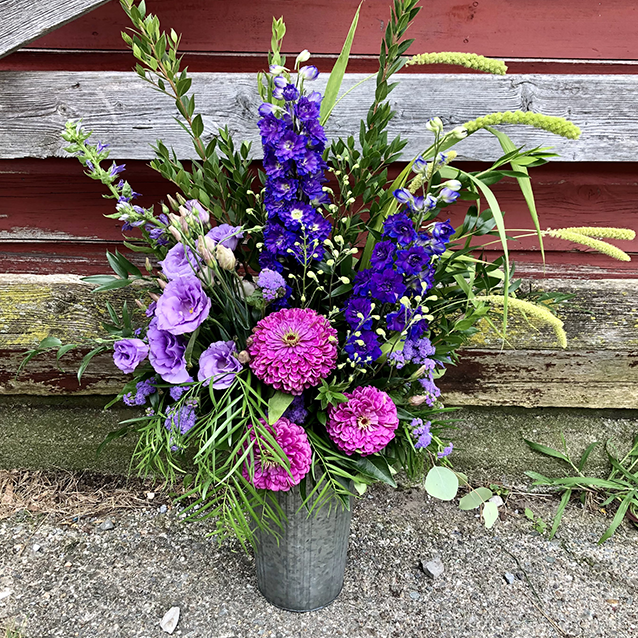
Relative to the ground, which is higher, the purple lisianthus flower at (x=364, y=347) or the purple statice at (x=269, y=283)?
the purple statice at (x=269, y=283)

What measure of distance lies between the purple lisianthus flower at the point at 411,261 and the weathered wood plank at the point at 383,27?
3.08 feet

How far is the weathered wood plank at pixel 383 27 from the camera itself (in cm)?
143

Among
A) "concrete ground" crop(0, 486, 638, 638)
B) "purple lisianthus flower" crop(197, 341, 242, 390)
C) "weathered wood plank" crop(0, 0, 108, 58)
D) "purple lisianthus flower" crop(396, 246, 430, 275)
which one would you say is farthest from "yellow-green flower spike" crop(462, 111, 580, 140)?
"concrete ground" crop(0, 486, 638, 638)

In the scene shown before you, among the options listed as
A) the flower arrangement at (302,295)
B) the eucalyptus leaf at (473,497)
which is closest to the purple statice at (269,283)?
the flower arrangement at (302,295)

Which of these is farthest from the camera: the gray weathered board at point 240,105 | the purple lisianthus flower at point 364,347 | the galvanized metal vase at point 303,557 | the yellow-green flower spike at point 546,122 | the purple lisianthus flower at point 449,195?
the gray weathered board at point 240,105

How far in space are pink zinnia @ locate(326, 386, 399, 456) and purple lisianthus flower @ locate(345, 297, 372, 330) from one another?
13 cm

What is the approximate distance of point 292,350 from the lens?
0.87 m

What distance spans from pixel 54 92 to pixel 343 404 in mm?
1194

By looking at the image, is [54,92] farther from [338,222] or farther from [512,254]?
[512,254]

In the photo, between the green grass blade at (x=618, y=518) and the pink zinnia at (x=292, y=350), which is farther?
the green grass blade at (x=618, y=518)

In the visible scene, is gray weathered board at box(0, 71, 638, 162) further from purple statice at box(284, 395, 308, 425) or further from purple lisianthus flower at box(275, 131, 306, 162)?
purple statice at box(284, 395, 308, 425)

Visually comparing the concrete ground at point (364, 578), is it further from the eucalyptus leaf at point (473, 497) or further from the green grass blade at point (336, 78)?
the green grass blade at point (336, 78)

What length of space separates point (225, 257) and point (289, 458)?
15.6 inches

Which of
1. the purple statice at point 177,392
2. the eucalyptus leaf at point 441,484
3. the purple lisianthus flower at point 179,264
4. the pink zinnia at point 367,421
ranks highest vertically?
the purple lisianthus flower at point 179,264
